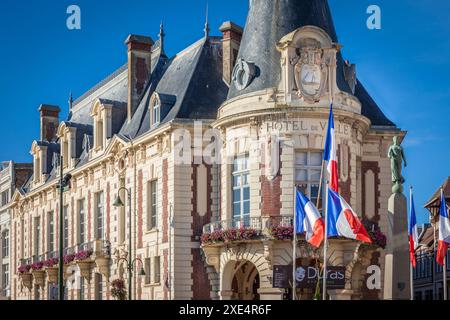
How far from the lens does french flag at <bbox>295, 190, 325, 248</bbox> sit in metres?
37.0

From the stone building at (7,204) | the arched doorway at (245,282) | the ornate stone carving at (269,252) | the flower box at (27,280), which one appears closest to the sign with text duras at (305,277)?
the ornate stone carving at (269,252)

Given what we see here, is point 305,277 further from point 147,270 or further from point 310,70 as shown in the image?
point 147,270

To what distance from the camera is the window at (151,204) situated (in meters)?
50.2

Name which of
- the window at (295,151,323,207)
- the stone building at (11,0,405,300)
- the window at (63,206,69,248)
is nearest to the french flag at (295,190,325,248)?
the stone building at (11,0,405,300)

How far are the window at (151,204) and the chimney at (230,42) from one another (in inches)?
257

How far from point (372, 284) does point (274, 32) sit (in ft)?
40.2

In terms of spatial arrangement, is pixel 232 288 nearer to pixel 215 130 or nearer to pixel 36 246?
pixel 215 130

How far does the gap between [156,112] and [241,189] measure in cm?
783

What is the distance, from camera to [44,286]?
67625 mm

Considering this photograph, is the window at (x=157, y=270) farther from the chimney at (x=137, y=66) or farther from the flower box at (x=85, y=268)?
the chimney at (x=137, y=66)

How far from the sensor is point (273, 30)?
4506 centimetres

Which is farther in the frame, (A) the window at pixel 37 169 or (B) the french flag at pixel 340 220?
(A) the window at pixel 37 169

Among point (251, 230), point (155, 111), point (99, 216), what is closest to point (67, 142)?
point (99, 216)

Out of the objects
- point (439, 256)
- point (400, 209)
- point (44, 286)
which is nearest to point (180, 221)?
point (439, 256)
